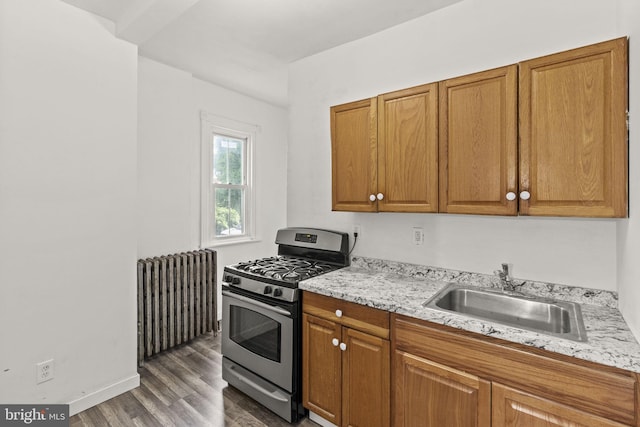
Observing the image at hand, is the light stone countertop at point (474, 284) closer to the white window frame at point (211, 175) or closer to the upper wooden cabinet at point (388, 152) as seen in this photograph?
the upper wooden cabinet at point (388, 152)

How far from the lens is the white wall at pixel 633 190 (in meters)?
1.21

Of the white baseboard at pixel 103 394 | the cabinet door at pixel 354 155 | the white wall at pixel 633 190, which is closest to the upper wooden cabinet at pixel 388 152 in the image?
the cabinet door at pixel 354 155

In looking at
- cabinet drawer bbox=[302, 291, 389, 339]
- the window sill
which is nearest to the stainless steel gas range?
cabinet drawer bbox=[302, 291, 389, 339]

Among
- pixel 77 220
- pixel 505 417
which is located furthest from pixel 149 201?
pixel 505 417

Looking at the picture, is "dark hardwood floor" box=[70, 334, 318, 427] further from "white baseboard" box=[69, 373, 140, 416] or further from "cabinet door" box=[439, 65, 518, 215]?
"cabinet door" box=[439, 65, 518, 215]

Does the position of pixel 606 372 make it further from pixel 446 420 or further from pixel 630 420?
pixel 446 420

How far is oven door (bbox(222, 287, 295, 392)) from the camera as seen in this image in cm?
206

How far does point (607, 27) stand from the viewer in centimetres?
161

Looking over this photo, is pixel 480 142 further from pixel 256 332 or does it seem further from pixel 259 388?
pixel 259 388

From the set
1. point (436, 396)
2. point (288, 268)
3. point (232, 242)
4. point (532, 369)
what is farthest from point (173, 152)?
point (532, 369)

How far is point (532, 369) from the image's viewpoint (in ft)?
4.14

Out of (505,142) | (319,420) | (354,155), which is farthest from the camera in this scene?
(354,155)

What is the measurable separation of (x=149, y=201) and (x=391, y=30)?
255 cm

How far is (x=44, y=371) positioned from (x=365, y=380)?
2.02 metres
